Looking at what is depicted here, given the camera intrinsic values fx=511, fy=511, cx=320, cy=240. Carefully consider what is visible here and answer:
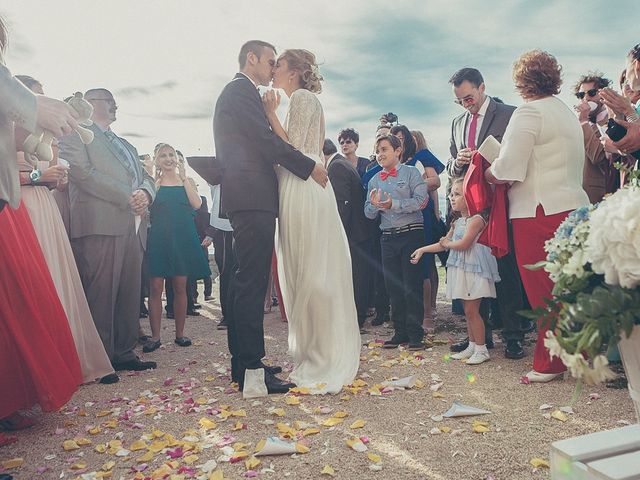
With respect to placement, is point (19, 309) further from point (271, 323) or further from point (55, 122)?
point (271, 323)

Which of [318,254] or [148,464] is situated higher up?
[318,254]

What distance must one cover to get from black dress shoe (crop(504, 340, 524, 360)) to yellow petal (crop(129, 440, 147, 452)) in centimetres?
289

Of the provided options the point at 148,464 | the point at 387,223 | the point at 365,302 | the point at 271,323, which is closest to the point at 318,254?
the point at 387,223

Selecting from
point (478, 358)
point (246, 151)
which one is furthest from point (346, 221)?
point (246, 151)

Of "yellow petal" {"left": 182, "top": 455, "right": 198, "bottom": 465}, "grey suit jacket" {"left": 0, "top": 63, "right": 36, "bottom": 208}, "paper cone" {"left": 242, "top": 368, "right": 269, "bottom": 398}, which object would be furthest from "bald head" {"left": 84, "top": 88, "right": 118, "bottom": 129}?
"yellow petal" {"left": 182, "top": 455, "right": 198, "bottom": 465}

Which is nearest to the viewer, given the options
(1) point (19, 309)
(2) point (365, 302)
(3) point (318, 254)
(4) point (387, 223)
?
(1) point (19, 309)

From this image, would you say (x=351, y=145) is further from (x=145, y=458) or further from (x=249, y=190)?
(x=145, y=458)

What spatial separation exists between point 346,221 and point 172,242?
190cm

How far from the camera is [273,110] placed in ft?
12.1

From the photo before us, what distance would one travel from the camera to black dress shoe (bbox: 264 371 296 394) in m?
3.50

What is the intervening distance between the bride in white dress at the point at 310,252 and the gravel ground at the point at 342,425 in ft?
1.14

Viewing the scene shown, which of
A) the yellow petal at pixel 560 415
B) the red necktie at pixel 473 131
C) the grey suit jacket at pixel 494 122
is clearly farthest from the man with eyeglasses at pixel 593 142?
the yellow petal at pixel 560 415

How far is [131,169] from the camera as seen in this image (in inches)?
180

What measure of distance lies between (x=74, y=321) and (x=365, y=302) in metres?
3.11
